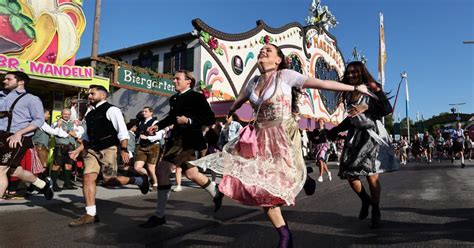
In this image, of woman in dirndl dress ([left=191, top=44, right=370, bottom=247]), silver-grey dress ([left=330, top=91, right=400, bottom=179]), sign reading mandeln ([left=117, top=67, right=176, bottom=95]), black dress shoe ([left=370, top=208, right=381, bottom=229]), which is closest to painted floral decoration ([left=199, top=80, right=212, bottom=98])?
sign reading mandeln ([left=117, top=67, right=176, bottom=95])

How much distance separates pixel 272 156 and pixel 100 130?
104 inches

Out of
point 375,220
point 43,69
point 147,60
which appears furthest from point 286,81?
point 147,60

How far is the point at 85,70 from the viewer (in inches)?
441

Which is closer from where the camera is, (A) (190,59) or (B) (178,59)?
(A) (190,59)

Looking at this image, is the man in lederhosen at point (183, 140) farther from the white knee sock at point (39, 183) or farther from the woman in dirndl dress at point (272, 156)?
the white knee sock at point (39, 183)

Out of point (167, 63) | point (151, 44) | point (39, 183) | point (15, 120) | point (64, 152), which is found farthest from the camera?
point (151, 44)

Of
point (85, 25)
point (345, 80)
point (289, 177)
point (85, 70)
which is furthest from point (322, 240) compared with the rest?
point (85, 25)

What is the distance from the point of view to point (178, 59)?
1772cm

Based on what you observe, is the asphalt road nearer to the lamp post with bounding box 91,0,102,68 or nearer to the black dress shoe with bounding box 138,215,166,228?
the black dress shoe with bounding box 138,215,166,228

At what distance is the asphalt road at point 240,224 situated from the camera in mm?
3412

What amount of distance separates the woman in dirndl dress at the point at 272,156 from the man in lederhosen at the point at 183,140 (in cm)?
129

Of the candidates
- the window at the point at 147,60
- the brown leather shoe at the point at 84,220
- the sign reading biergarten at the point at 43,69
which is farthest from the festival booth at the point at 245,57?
the brown leather shoe at the point at 84,220

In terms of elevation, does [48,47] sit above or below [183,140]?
above

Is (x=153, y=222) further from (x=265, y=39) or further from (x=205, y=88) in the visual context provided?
(x=265, y=39)
